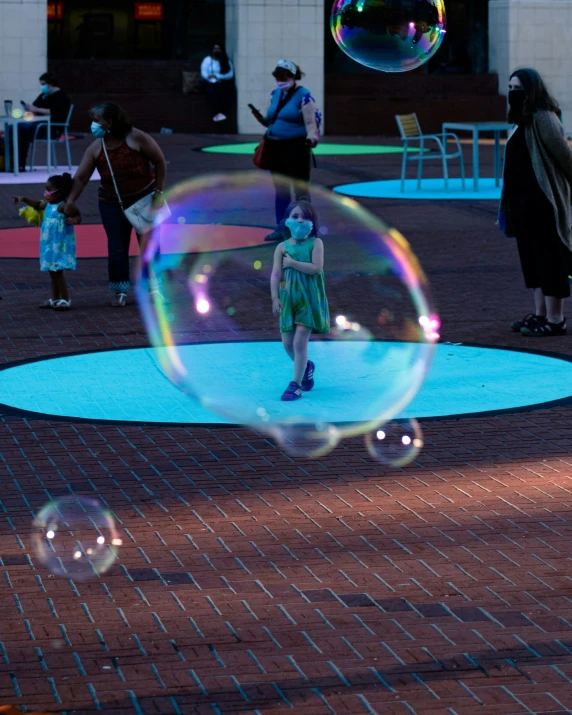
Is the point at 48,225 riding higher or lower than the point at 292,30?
lower

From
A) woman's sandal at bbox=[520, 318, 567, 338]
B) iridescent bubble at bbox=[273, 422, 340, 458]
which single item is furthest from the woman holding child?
iridescent bubble at bbox=[273, 422, 340, 458]

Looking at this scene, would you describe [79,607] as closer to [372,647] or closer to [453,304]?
[372,647]

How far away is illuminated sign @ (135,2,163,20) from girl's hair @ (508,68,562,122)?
1303 inches

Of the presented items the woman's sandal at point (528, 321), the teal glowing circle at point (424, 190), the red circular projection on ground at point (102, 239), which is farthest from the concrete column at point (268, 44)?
the woman's sandal at point (528, 321)

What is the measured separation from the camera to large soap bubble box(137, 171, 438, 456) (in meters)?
8.04

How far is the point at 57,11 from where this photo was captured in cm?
4103

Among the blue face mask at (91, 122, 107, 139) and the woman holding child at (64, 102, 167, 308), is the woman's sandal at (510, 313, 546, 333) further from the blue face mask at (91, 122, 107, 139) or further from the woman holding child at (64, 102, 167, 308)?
the blue face mask at (91, 122, 107, 139)

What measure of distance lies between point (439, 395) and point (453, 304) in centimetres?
336

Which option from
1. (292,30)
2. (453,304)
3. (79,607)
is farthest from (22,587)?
(292,30)

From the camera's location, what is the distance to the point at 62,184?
11023 millimetres

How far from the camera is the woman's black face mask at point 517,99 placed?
988 centimetres

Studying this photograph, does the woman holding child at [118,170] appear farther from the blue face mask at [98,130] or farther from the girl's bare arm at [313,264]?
the girl's bare arm at [313,264]

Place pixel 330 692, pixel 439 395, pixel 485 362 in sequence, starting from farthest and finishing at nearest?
pixel 485 362 < pixel 439 395 < pixel 330 692

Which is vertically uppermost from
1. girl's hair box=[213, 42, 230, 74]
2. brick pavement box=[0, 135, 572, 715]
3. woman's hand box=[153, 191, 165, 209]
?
girl's hair box=[213, 42, 230, 74]
